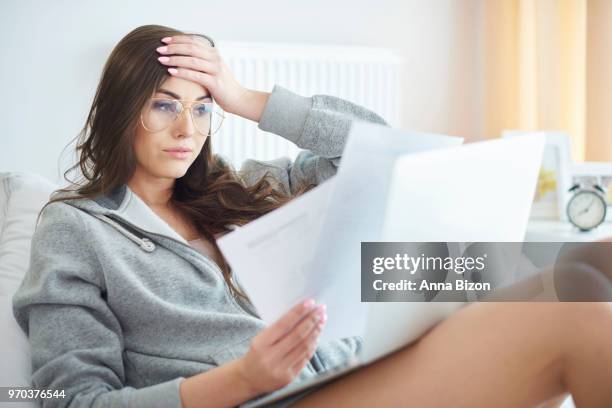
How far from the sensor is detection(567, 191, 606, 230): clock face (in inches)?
93.0

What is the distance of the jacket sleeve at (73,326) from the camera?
3.22ft

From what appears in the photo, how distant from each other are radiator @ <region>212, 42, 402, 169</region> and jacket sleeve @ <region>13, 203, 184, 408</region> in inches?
54.4

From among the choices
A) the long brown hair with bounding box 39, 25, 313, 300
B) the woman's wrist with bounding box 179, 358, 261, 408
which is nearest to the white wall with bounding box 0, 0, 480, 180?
the long brown hair with bounding box 39, 25, 313, 300

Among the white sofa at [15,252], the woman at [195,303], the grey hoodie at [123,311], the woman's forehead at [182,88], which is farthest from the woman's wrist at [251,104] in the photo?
the white sofa at [15,252]

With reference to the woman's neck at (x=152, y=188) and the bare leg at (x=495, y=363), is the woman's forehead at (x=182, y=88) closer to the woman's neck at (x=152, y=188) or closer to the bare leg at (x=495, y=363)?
the woman's neck at (x=152, y=188)

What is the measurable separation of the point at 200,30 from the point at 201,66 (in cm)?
131

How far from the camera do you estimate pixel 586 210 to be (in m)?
2.38

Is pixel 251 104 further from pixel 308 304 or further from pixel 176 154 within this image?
pixel 308 304

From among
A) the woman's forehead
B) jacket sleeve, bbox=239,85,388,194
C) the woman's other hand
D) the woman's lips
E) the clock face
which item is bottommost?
the clock face

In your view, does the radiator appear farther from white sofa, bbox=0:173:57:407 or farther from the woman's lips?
the woman's lips

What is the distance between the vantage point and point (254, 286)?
0.82 m

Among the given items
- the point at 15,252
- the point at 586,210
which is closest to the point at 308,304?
the point at 15,252

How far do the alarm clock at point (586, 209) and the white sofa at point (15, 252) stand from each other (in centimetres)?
102

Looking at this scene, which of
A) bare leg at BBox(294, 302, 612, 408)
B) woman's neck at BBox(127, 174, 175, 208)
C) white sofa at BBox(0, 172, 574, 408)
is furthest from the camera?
woman's neck at BBox(127, 174, 175, 208)
